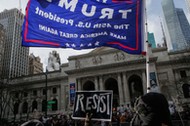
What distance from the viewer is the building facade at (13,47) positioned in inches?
3927

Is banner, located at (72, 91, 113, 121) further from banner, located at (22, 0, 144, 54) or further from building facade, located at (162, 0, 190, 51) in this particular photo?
building facade, located at (162, 0, 190, 51)

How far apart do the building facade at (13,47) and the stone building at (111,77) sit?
53.9 m

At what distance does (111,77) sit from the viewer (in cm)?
4391

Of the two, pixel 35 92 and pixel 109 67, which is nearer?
pixel 109 67

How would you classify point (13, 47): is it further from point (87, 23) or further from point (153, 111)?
point (153, 111)

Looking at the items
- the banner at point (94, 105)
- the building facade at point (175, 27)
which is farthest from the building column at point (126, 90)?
the building facade at point (175, 27)

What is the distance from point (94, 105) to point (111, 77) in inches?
1523

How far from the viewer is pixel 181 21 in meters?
175

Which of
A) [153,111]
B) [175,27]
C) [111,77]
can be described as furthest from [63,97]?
[175,27]

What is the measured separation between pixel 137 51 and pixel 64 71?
41.4 metres

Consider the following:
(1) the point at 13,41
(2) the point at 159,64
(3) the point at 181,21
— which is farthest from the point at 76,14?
(3) the point at 181,21

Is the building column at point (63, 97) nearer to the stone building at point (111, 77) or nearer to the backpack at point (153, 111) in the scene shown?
the stone building at point (111, 77)

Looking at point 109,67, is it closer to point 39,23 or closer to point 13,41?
point 39,23

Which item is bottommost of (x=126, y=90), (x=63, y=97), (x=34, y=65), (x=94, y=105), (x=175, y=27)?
(x=94, y=105)
